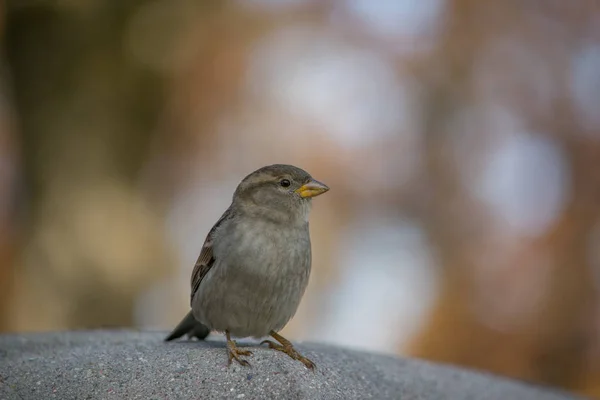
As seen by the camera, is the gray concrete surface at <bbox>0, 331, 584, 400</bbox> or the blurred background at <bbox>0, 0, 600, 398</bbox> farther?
the blurred background at <bbox>0, 0, 600, 398</bbox>

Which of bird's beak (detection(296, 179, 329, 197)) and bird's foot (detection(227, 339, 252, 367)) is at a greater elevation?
bird's beak (detection(296, 179, 329, 197))

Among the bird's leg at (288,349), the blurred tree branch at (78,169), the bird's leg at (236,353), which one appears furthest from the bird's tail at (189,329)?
the blurred tree branch at (78,169)

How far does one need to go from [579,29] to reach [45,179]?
7.81 meters

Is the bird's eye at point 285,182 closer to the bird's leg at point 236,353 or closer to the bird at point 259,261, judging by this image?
the bird at point 259,261

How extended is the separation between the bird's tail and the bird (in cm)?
45

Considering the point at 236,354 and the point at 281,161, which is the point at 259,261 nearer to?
the point at 236,354

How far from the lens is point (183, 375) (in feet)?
11.2

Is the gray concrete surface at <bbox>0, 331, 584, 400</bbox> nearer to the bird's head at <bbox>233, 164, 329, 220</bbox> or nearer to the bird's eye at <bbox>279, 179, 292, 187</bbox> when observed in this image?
the bird's head at <bbox>233, 164, 329, 220</bbox>

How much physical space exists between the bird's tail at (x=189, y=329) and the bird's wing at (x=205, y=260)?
0.35 metres

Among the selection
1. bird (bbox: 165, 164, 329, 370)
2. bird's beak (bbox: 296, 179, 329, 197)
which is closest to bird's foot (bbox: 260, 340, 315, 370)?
bird (bbox: 165, 164, 329, 370)

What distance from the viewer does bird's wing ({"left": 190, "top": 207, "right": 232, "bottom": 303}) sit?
13.0ft

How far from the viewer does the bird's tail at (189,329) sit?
14.6 ft

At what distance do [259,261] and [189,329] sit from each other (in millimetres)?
1074

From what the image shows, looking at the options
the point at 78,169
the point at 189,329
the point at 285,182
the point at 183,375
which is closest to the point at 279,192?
the point at 285,182
